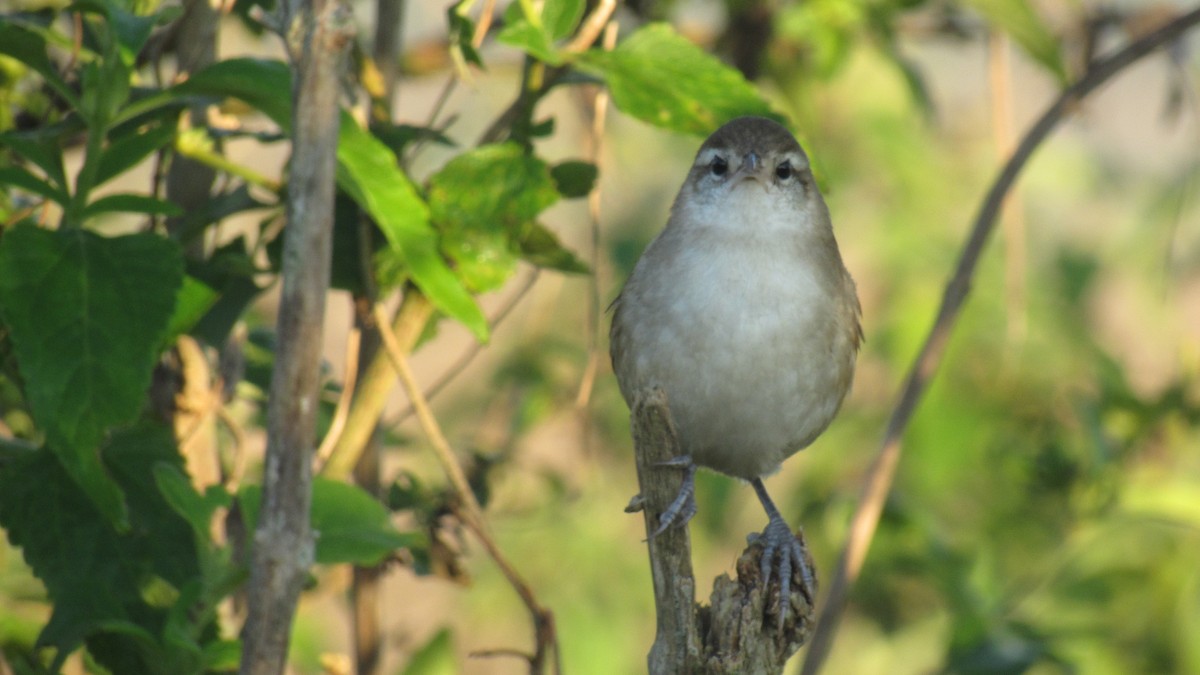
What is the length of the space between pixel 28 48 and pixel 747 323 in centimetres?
150

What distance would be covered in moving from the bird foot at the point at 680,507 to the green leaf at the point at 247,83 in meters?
0.96

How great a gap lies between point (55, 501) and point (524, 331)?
277cm

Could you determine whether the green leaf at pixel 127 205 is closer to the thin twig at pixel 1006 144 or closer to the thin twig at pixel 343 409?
the thin twig at pixel 343 409

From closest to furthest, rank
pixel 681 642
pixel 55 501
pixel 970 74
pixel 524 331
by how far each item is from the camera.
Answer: pixel 681 642 < pixel 55 501 < pixel 524 331 < pixel 970 74

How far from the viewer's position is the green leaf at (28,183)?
243cm

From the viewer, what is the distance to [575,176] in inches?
120

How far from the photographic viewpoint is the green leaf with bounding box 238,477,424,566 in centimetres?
252

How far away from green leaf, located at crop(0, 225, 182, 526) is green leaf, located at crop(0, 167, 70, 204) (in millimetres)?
64

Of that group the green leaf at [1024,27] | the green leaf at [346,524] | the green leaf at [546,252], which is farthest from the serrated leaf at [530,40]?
A: the green leaf at [1024,27]

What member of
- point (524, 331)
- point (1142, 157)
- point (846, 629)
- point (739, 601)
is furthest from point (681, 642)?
point (1142, 157)

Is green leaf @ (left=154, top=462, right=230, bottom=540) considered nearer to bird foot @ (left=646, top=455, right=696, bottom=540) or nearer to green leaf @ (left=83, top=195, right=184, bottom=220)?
green leaf @ (left=83, top=195, right=184, bottom=220)

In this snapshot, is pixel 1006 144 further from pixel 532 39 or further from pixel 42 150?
pixel 42 150

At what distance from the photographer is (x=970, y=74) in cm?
657

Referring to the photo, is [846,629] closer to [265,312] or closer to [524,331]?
[524,331]
